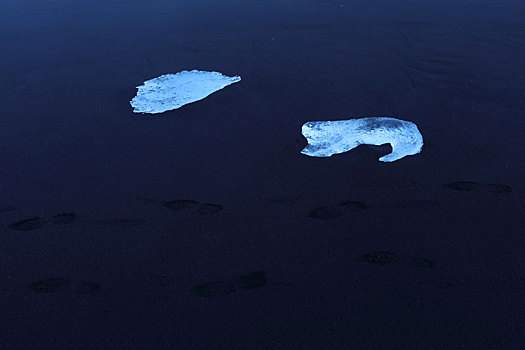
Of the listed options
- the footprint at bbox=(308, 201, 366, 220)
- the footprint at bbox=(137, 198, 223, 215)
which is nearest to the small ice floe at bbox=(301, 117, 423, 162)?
the footprint at bbox=(308, 201, 366, 220)

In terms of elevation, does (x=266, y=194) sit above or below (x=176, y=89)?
below

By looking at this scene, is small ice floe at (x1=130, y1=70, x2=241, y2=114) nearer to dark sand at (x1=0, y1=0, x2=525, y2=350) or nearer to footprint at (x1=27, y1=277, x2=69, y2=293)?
dark sand at (x1=0, y1=0, x2=525, y2=350)

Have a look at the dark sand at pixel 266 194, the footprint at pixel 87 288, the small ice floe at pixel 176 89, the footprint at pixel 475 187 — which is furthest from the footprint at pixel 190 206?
the footprint at pixel 475 187

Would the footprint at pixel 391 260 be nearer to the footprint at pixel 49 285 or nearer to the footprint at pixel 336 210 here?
the footprint at pixel 336 210

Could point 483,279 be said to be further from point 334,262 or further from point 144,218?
point 144,218

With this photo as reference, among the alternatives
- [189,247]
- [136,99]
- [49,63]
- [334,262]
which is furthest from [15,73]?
[334,262]

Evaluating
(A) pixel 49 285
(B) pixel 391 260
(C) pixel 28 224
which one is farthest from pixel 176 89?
(B) pixel 391 260

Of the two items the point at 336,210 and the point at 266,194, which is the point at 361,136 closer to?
the point at 336,210

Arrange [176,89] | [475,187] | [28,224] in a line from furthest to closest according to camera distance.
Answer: [176,89], [475,187], [28,224]
